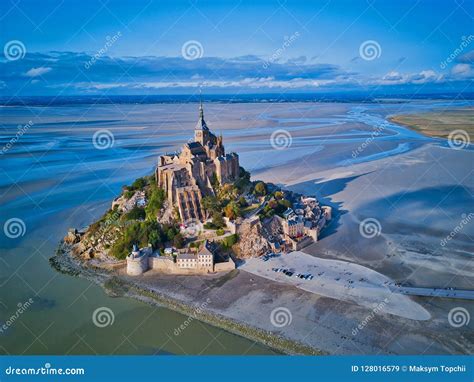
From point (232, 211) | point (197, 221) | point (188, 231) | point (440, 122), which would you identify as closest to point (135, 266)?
point (188, 231)

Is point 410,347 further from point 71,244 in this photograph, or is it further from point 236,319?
point 71,244

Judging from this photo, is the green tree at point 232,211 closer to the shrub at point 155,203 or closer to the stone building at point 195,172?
the stone building at point 195,172

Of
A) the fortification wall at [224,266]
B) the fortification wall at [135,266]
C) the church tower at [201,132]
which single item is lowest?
the fortification wall at [224,266]

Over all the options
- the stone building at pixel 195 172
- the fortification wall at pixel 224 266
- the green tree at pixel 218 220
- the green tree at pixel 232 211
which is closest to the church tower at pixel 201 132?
the stone building at pixel 195 172

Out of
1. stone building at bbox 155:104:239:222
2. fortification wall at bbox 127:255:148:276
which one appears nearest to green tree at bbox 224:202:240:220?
stone building at bbox 155:104:239:222

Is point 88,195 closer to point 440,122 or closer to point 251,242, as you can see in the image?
point 251,242

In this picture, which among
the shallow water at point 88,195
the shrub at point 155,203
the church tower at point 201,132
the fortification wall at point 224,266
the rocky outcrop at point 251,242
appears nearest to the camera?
the shallow water at point 88,195

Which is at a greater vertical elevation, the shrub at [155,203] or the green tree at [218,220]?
the shrub at [155,203]
